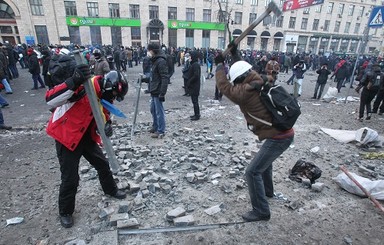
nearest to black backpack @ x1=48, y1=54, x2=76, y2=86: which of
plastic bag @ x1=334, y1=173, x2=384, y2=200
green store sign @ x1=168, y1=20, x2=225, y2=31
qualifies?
plastic bag @ x1=334, y1=173, x2=384, y2=200

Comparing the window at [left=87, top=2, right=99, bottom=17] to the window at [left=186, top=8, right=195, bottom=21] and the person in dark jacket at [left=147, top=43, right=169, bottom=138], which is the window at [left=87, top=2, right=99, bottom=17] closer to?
the window at [left=186, top=8, right=195, bottom=21]

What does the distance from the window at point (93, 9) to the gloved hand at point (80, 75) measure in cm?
3748

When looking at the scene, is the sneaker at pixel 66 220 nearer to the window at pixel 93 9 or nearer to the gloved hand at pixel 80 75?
the gloved hand at pixel 80 75

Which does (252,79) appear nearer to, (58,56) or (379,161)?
(58,56)

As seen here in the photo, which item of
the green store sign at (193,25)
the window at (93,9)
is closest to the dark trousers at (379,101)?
the green store sign at (193,25)

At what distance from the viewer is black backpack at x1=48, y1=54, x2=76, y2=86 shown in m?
2.51

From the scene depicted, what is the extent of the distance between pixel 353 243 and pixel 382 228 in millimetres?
567

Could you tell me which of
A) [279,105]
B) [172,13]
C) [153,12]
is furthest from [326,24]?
[279,105]

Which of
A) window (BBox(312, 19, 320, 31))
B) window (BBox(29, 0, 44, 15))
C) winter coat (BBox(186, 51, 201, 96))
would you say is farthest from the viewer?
window (BBox(312, 19, 320, 31))

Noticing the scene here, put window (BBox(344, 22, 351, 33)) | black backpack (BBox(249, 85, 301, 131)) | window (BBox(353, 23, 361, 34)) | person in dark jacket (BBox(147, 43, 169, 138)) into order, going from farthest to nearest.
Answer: window (BBox(353, 23, 361, 34)) → window (BBox(344, 22, 351, 33)) → person in dark jacket (BBox(147, 43, 169, 138)) → black backpack (BBox(249, 85, 301, 131))

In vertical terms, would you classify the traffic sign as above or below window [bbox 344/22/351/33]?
below

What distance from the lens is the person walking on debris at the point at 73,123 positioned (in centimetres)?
237

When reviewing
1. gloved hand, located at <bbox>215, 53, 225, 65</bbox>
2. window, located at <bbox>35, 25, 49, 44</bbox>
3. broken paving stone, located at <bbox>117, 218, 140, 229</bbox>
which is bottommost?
broken paving stone, located at <bbox>117, 218, 140, 229</bbox>

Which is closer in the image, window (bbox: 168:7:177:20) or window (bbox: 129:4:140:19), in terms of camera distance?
window (bbox: 129:4:140:19)
